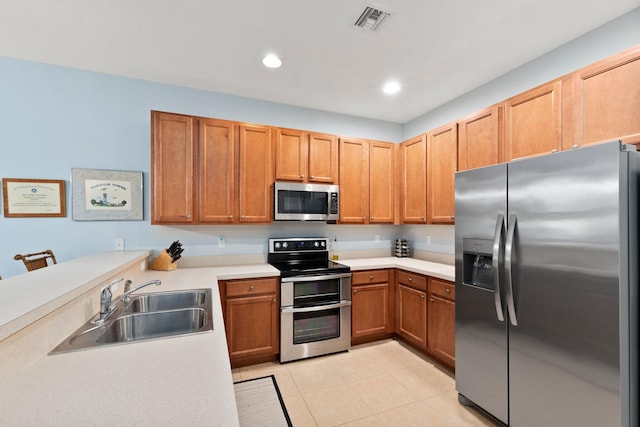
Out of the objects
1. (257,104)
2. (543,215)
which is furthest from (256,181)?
(543,215)

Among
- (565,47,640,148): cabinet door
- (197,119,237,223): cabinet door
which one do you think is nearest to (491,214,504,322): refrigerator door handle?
(565,47,640,148): cabinet door

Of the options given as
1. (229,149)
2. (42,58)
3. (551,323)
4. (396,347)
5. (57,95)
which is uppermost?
(42,58)

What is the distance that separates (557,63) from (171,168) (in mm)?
3371

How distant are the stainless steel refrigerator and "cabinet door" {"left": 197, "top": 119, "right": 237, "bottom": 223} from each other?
216 centimetres

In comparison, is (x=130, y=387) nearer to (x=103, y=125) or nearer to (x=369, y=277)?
(x=369, y=277)

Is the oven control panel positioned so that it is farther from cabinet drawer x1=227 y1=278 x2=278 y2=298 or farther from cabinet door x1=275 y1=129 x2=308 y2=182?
cabinet door x1=275 y1=129 x2=308 y2=182

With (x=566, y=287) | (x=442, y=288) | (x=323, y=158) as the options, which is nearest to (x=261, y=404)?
(x=442, y=288)

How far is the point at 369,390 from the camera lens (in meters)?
2.40

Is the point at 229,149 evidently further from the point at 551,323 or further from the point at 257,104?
the point at 551,323

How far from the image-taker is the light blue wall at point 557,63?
1.92 meters

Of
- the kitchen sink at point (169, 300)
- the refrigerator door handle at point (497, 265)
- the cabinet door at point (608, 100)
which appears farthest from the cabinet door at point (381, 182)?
the kitchen sink at point (169, 300)

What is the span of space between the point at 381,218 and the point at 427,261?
769 millimetres

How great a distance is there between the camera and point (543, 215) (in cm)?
169

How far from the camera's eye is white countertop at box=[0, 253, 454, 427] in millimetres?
745
